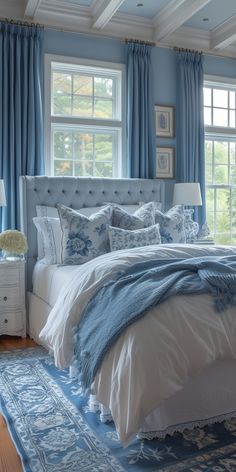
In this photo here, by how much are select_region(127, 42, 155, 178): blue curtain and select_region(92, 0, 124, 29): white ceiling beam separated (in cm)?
47

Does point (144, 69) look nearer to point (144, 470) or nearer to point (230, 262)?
point (230, 262)

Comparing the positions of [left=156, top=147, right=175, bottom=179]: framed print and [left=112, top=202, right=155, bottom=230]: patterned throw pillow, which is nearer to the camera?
[left=112, top=202, right=155, bottom=230]: patterned throw pillow

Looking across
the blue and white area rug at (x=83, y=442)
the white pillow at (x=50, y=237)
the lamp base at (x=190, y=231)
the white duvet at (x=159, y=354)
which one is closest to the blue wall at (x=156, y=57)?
the lamp base at (x=190, y=231)

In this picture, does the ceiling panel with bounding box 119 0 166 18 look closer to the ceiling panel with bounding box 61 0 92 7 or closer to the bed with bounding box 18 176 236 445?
the ceiling panel with bounding box 61 0 92 7

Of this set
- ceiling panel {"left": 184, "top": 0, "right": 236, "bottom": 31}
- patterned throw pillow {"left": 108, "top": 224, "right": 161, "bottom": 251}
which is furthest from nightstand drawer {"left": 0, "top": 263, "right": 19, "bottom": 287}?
ceiling panel {"left": 184, "top": 0, "right": 236, "bottom": 31}

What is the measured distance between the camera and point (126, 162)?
15.6 ft

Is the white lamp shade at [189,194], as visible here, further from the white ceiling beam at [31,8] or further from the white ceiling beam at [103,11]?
the white ceiling beam at [31,8]

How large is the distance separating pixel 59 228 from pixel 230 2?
2917 millimetres

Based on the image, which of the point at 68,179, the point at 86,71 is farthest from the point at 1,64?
the point at 68,179

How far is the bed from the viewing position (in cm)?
171

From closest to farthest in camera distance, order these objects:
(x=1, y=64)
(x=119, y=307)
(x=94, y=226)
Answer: (x=119, y=307)
(x=94, y=226)
(x=1, y=64)

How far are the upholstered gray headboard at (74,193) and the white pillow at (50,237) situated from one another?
0.67 feet

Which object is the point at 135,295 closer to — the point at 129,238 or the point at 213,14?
the point at 129,238

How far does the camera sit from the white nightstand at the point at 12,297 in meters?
3.72
